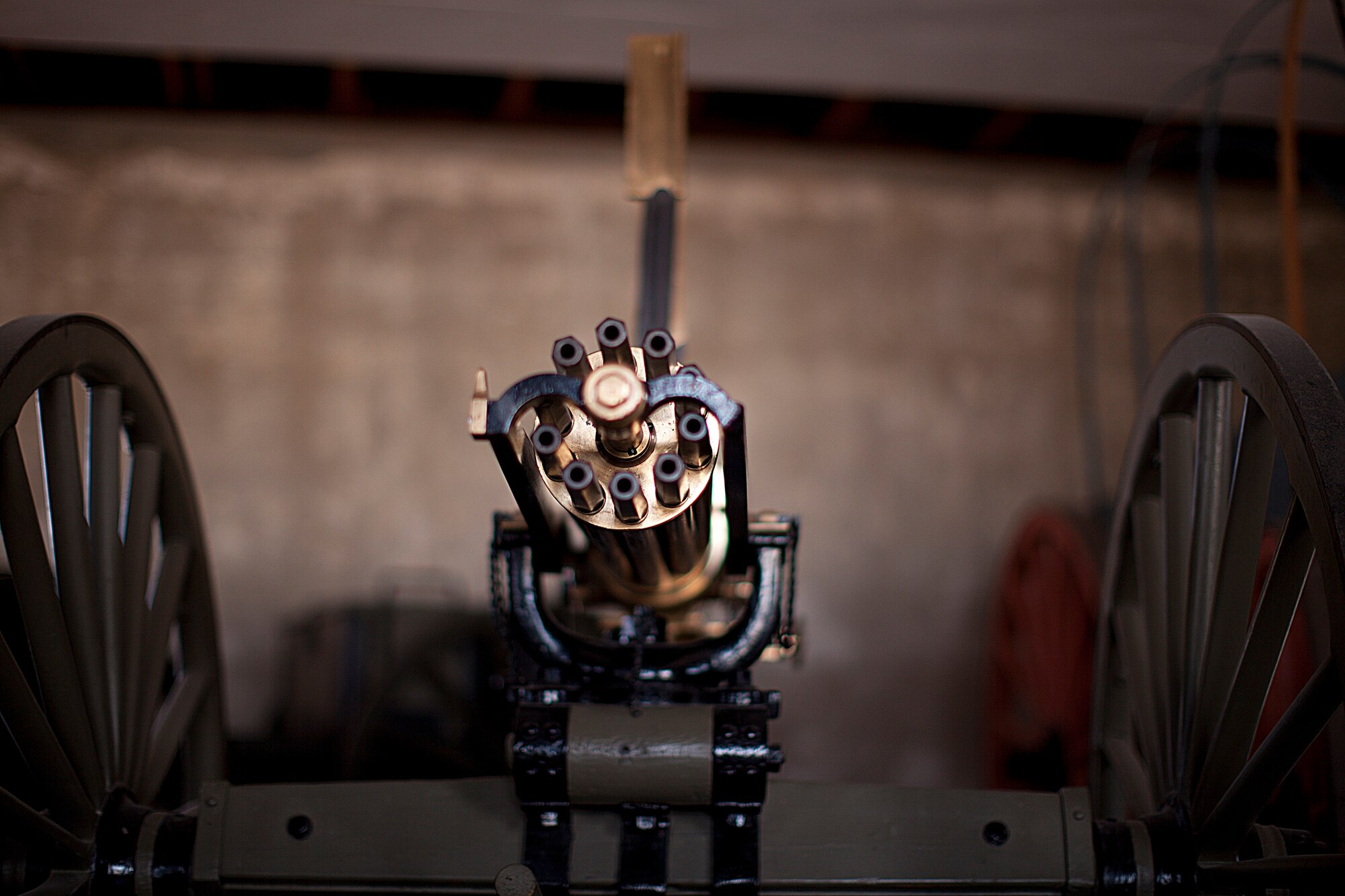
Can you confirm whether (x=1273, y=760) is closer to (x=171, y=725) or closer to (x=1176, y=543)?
(x=1176, y=543)

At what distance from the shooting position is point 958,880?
157 cm

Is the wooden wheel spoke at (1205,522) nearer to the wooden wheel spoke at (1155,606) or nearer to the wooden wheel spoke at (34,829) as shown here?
the wooden wheel spoke at (1155,606)

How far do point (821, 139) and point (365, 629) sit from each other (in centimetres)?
306

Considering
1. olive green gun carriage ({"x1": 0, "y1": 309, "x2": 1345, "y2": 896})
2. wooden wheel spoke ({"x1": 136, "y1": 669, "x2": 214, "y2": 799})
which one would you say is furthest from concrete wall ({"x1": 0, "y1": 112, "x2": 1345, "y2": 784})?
olive green gun carriage ({"x1": 0, "y1": 309, "x2": 1345, "y2": 896})

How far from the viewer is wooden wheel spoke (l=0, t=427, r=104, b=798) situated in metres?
1.46

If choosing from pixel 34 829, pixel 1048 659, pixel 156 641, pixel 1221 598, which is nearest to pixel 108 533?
pixel 156 641

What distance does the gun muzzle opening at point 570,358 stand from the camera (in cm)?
116

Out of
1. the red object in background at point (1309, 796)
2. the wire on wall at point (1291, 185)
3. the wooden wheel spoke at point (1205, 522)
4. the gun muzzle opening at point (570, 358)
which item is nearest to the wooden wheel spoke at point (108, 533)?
the gun muzzle opening at point (570, 358)

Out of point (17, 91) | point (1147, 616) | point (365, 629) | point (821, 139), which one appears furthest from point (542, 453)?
point (17, 91)

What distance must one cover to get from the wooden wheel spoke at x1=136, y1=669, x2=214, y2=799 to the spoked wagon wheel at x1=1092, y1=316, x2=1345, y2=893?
1523 millimetres

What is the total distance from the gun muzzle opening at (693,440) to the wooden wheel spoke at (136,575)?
1.09 metres

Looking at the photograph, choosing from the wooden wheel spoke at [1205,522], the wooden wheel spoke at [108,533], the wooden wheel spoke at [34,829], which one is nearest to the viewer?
the wooden wheel spoke at [34,829]

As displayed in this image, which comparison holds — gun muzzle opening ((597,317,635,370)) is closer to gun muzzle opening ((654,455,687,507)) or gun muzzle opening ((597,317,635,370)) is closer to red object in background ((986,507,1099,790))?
gun muzzle opening ((654,455,687,507))

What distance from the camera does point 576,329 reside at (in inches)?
190
